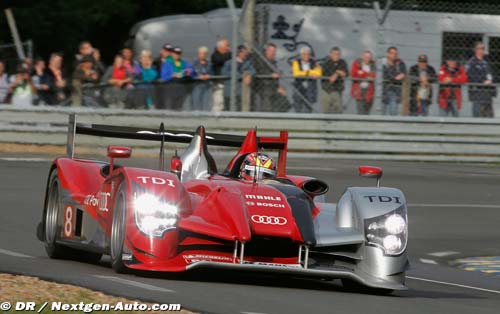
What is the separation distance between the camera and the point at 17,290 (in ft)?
23.3

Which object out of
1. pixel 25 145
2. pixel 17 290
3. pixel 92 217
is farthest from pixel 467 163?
pixel 17 290

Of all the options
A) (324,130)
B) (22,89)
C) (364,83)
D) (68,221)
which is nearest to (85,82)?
(22,89)

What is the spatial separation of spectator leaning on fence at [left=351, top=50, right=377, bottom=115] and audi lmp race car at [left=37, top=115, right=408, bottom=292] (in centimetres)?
1063

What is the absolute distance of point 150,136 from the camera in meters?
9.84

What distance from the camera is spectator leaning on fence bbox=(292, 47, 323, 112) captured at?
1964 centimetres

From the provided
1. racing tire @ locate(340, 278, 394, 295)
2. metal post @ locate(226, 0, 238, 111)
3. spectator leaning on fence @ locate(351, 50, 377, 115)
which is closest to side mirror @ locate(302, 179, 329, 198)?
racing tire @ locate(340, 278, 394, 295)

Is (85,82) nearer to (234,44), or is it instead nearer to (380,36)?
(234,44)

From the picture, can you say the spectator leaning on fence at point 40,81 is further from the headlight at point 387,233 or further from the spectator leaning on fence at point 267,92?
the headlight at point 387,233

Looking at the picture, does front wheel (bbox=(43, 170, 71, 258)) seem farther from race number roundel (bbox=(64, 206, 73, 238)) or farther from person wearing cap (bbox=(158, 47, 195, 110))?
person wearing cap (bbox=(158, 47, 195, 110))

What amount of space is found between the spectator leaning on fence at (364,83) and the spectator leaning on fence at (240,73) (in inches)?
62.8

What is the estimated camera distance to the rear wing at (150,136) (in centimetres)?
980

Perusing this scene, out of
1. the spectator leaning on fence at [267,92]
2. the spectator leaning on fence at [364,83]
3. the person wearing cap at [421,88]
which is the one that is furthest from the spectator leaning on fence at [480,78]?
the spectator leaning on fence at [267,92]

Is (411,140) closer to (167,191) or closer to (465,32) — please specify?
(465,32)

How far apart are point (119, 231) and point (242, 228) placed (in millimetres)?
855
